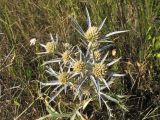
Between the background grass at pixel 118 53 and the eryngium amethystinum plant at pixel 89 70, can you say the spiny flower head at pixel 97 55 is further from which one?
the background grass at pixel 118 53

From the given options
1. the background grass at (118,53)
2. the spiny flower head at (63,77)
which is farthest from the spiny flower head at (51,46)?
the background grass at (118,53)

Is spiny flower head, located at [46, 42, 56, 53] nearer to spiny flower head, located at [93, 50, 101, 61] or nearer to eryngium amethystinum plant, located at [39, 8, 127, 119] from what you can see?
eryngium amethystinum plant, located at [39, 8, 127, 119]

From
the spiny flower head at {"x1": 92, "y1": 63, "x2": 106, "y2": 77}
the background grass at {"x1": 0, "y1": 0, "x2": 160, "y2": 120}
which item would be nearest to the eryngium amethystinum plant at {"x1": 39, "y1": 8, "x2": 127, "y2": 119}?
the spiny flower head at {"x1": 92, "y1": 63, "x2": 106, "y2": 77}

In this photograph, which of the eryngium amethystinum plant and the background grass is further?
the background grass

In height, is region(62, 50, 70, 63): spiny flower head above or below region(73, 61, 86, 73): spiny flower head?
above

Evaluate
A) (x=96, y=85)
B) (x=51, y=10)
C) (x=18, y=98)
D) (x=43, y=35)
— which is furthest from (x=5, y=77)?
(x=96, y=85)

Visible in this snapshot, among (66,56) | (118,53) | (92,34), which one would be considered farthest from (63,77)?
(118,53)
